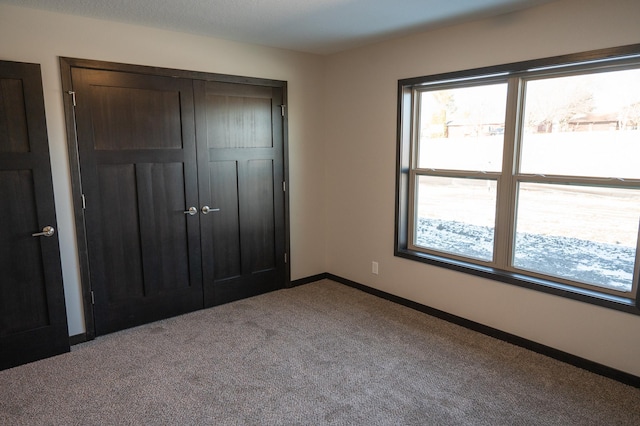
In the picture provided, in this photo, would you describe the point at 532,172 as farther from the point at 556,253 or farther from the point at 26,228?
the point at 26,228

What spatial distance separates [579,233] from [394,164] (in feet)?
5.35

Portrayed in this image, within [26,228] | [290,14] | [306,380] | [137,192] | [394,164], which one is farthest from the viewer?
[394,164]

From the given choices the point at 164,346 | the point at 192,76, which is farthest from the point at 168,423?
the point at 192,76

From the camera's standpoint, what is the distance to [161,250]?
11.6ft

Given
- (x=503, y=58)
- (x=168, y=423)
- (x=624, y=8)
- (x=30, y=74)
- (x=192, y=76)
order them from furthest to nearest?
(x=192, y=76) → (x=503, y=58) → (x=30, y=74) → (x=624, y=8) → (x=168, y=423)

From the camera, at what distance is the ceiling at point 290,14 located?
2717mm

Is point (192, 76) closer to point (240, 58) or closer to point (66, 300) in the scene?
point (240, 58)

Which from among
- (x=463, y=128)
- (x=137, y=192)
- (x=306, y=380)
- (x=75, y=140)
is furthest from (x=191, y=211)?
(x=463, y=128)

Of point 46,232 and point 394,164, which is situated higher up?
point 394,164

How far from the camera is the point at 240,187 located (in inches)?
156

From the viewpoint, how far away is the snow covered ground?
2709 millimetres

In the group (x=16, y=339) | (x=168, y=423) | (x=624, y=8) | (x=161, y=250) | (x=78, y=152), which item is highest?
(x=624, y=8)

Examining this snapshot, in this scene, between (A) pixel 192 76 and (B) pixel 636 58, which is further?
(A) pixel 192 76

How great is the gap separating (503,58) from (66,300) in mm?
3774
